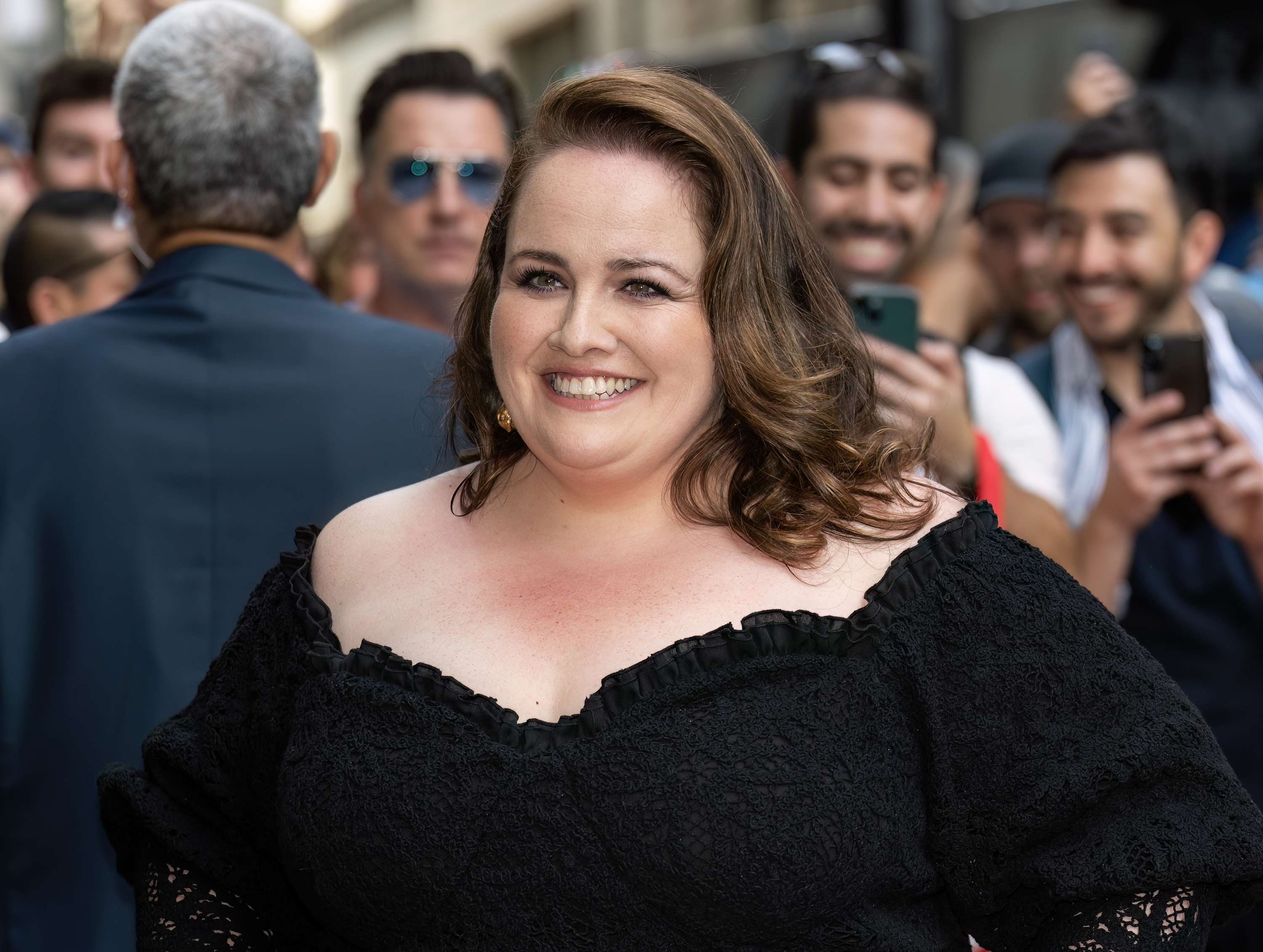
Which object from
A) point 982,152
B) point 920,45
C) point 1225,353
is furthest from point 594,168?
point 982,152

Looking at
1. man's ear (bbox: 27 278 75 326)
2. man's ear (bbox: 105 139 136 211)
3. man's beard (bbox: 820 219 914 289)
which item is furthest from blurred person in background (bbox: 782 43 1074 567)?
man's ear (bbox: 27 278 75 326)

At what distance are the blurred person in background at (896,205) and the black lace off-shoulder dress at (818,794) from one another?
1192 millimetres

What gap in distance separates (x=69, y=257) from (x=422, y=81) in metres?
1.02

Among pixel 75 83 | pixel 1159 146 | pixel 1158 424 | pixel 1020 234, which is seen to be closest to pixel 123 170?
pixel 75 83

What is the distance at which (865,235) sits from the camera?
338 centimetres

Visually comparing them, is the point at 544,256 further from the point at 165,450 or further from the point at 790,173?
the point at 790,173

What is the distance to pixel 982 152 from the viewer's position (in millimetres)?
5961

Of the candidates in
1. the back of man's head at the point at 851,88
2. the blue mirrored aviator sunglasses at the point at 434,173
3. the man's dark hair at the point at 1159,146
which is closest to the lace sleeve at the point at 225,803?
the blue mirrored aviator sunglasses at the point at 434,173

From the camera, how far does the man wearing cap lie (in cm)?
448

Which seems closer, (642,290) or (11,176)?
(642,290)

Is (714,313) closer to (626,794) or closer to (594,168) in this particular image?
(594,168)

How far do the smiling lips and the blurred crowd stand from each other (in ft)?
1.42

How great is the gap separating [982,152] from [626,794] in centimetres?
482

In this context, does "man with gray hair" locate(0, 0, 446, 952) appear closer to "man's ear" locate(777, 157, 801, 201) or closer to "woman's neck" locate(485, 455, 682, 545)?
"woman's neck" locate(485, 455, 682, 545)
